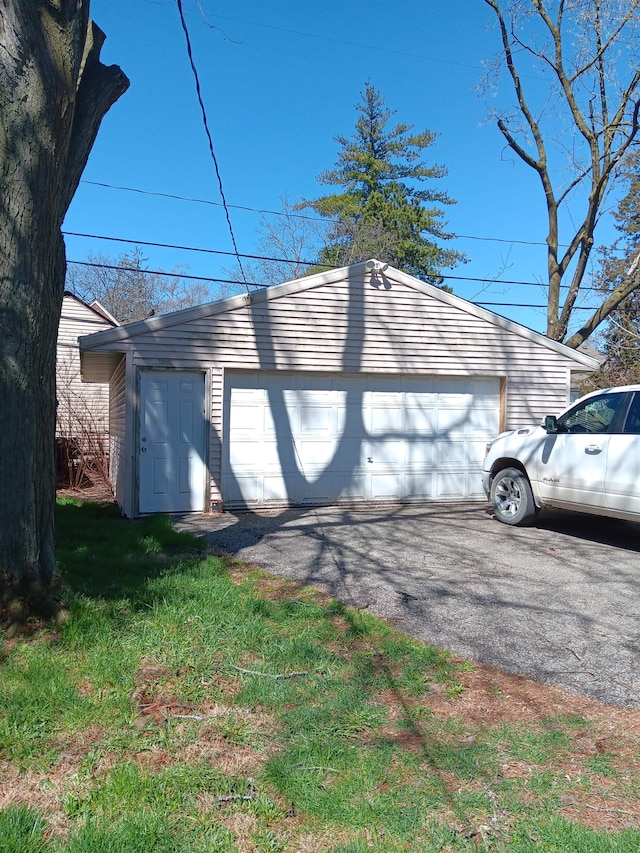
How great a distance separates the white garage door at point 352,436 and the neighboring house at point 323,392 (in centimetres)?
2

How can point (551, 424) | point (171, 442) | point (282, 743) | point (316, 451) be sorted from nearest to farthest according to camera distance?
point (282, 743) < point (551, 424) < point (171, 442) < point (316, 451)

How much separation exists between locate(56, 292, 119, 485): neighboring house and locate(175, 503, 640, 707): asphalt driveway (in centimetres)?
598

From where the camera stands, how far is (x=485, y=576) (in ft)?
20.1

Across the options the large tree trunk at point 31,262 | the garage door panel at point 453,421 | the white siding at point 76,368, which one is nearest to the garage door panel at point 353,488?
the garage door panel at point 453,421

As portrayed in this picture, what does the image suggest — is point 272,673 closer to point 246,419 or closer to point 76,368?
point 246,419

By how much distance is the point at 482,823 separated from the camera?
2.62 meters

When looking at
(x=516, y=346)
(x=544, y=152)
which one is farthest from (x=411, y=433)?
(x=544, y=152)

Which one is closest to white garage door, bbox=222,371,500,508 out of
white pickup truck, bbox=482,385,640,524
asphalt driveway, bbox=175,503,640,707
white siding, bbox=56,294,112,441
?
asphalt driveway, bbox=175,503,640,707

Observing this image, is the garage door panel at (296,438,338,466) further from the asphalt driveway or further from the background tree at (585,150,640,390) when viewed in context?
the background tree at (585,150,640,390)

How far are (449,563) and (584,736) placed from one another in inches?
131

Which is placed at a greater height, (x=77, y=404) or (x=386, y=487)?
(x=77, y=404)

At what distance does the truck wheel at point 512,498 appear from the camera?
28.1 feet

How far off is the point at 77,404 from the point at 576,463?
1461cm

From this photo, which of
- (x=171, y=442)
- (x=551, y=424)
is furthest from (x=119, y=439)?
(x=551, y=424)
